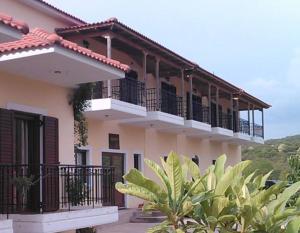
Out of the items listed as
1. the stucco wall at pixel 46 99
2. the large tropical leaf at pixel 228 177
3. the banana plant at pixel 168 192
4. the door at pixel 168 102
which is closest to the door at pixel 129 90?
the door at pixel 168 102

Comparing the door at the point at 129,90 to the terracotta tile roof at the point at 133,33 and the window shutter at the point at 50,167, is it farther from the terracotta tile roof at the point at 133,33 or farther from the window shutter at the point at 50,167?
the window shutter at the point at 50,167

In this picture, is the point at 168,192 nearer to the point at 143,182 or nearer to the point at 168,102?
the point at 143,182

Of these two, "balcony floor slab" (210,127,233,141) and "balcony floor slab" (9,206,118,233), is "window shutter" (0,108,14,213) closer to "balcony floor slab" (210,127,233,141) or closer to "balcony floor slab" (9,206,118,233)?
"balcony floor slab" (9,206,118,233)

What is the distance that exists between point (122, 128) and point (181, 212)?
16034 mm

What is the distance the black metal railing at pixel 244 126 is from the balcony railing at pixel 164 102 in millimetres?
10411

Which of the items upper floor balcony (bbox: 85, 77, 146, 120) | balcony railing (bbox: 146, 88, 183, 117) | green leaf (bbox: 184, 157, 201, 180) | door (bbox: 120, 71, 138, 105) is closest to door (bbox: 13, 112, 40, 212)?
green leaf (bbox: 184, 157, 201, 180)

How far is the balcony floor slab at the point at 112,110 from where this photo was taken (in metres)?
18.8

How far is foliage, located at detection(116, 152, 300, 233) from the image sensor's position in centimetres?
680

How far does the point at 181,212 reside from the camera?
6930mm

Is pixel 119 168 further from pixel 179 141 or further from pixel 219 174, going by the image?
pixel 219 174

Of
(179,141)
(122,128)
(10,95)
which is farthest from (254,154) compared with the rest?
(10,95)

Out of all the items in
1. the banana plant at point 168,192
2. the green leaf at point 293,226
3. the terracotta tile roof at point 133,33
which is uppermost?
the terracotta tile roof at point 133,33

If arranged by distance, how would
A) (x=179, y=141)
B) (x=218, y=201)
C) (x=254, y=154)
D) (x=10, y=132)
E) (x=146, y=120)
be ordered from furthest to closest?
(x=254, y=154)
(x=179, y=141)
(x=146, y=120)
(x=10, y=132)
(x=218, y=201)

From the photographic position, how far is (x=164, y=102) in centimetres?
2417
